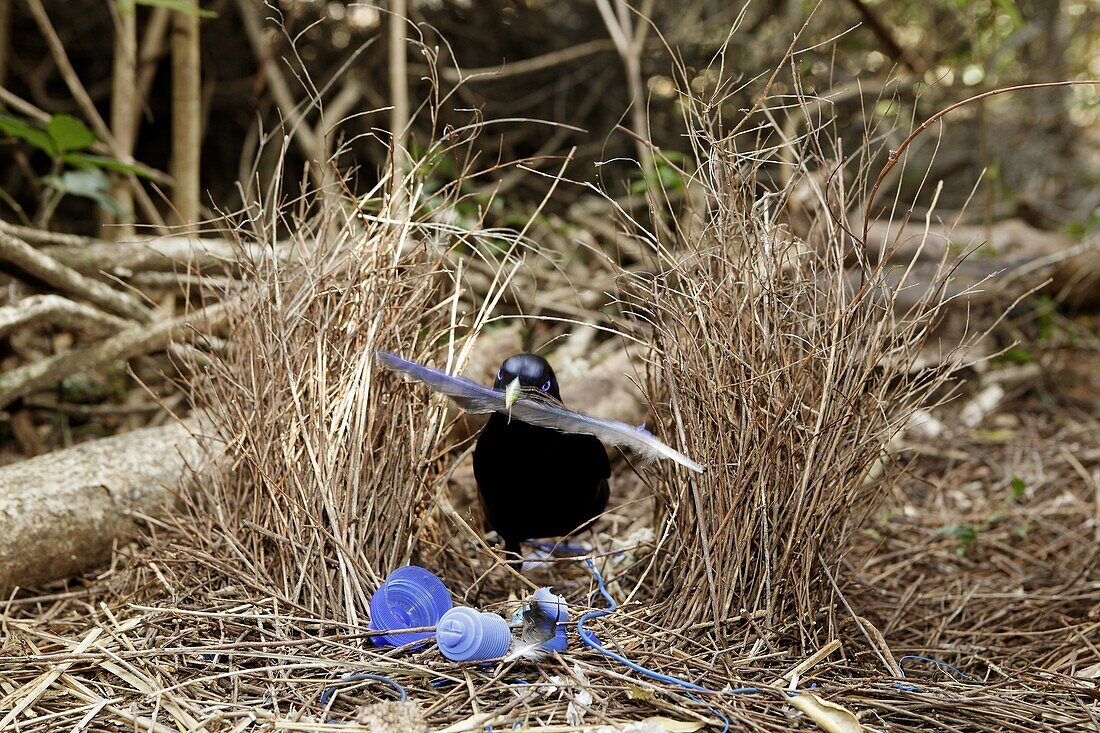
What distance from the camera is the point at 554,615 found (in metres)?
1.85

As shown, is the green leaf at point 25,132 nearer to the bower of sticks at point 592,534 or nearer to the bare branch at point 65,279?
the bare branch at point 65,279

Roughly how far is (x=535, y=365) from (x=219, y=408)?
83cm

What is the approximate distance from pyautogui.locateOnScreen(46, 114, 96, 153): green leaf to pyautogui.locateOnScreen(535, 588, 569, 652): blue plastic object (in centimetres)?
250

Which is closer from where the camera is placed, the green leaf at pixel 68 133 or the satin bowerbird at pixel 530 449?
the satin bowerbird at pixel 530 449

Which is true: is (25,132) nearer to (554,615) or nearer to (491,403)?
(491,403)

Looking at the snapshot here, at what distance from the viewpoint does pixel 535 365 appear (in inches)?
83.9

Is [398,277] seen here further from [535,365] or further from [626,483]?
[626,483]

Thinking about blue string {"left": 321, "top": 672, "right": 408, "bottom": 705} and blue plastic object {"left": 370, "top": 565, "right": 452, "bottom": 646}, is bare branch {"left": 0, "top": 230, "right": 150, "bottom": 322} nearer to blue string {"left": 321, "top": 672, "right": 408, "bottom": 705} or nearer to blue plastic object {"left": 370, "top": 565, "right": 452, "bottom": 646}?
blue plastic object {"left": 370, "top": 565, "right": 452, "bottom": 646}

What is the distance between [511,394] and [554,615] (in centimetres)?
47

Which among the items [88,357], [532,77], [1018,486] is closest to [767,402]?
[1018,486]

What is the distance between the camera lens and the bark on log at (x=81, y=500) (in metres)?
2.43

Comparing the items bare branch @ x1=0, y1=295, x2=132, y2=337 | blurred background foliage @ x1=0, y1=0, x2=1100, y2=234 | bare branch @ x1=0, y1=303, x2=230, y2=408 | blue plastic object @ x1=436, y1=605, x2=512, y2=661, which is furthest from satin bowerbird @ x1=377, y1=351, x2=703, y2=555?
blurred background foliage @ x1=0, y1=0, x2=1100, y2=234

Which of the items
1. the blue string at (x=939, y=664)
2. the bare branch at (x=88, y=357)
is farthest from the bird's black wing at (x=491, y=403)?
the bare branch at (x=88, y=357)

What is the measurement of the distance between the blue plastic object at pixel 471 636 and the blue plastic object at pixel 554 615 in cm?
9
